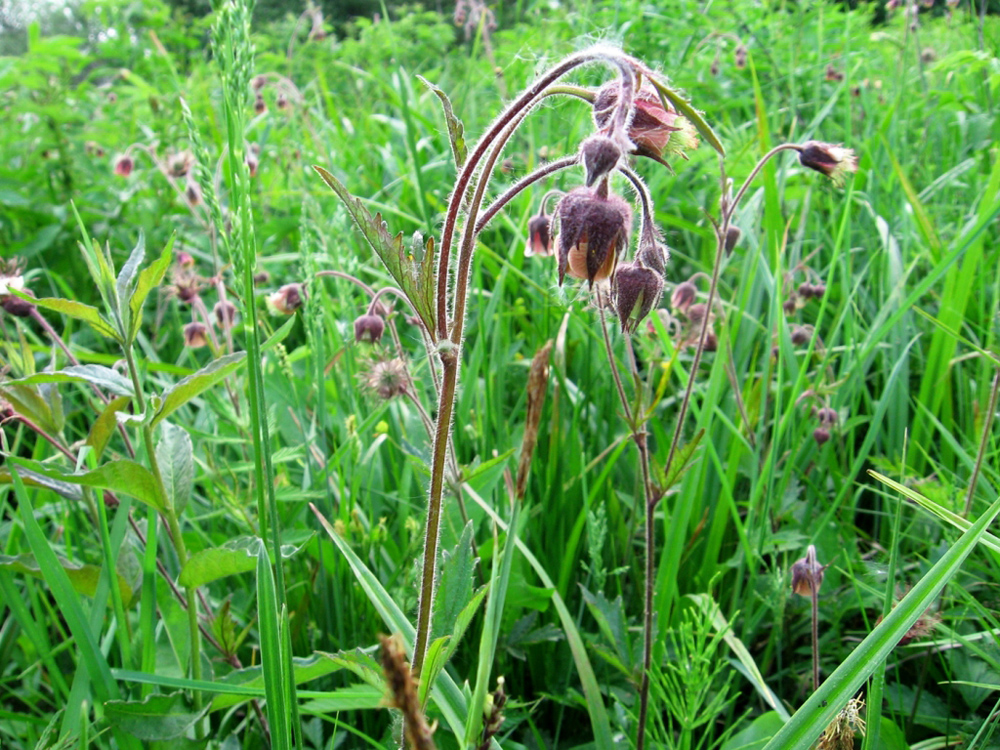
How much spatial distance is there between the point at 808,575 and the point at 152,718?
1107 mm

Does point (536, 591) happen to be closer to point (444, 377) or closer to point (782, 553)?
point (444, 377)

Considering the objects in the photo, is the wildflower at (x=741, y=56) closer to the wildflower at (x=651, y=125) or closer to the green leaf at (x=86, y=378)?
the wildflower at (x=651, y=125)

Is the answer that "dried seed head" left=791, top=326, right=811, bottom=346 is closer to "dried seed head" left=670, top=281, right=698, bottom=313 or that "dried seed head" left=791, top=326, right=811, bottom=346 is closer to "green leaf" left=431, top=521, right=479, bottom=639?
"dried seed head" left=670, top=281, right=698, bottom=313

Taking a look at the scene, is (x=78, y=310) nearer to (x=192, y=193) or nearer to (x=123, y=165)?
(x=192, y=193)

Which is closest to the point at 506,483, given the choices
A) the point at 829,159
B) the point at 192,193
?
the point at 829,159

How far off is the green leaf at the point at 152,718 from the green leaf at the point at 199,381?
0.41 metres

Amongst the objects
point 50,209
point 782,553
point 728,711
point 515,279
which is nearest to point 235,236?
point 728,711

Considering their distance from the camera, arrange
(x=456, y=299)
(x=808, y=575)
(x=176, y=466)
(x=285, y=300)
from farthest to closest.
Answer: (x=285, y=300)
(x=808, y=575)
(x=176, y=466)
(x=456, y=299)

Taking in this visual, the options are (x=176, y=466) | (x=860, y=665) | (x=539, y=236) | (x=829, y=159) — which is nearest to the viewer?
(x=860, y=665)

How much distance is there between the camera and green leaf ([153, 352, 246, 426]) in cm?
105

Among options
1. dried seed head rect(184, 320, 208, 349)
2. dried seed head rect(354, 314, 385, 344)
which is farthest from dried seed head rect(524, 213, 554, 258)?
dried seed head rect(184, 320, 208, 349)

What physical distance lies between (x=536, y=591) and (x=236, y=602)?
0.64 m

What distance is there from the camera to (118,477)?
104 centimetres

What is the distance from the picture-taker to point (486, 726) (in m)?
0.80
